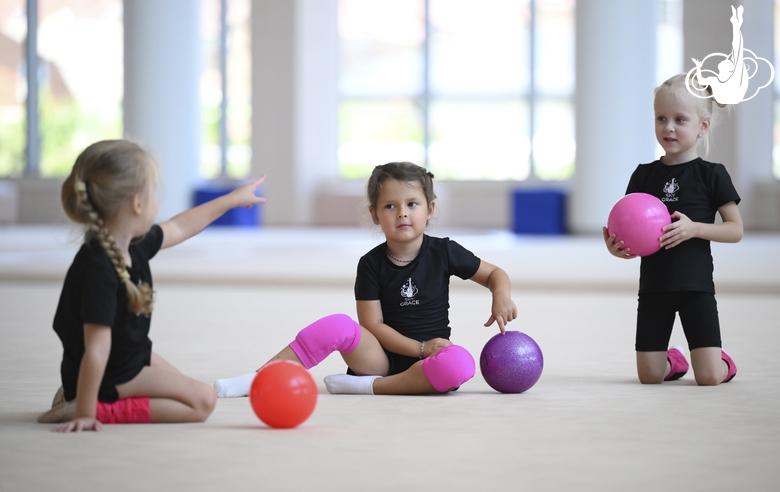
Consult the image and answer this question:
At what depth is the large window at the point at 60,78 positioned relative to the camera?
22062mm

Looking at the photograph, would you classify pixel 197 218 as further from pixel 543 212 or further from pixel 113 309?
pixel 543 212

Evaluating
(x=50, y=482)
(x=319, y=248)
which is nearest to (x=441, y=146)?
(x=319, y=248)

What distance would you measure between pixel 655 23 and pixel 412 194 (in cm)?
1137

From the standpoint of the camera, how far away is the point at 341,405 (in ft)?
10.5

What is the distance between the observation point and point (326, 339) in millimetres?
3461

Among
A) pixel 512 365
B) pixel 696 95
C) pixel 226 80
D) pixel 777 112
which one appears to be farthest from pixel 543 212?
pixel 512 365

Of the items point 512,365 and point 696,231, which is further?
point 696,231

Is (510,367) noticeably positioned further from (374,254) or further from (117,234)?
(117,234)

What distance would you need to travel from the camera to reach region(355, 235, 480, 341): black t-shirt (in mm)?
3627

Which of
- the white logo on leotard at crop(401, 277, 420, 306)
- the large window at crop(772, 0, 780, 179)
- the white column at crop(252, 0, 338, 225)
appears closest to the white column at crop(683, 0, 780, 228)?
the large window at crop(772, 0, 780, 179)

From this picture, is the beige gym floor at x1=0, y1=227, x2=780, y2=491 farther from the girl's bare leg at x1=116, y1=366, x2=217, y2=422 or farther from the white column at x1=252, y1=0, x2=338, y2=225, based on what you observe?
the white column at x1=252, y1=0, x2=338, y2=225

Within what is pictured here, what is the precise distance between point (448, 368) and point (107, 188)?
136 cm

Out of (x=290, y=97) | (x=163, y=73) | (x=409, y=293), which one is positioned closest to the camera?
(x=409, y=293)

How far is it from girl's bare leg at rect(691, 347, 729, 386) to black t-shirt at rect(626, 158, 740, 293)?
0.83ft
